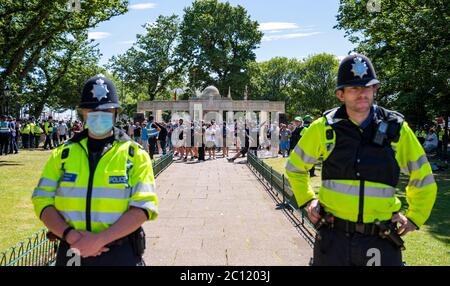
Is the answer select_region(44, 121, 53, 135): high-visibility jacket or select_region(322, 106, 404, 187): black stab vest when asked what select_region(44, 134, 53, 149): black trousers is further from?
select_region(322, 106, 404, 187): black stab vest

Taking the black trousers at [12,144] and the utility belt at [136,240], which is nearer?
the utility belt at [136,240]

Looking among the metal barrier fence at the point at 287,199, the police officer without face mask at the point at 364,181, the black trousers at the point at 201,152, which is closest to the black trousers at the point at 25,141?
the black trousers at the point at 201,152

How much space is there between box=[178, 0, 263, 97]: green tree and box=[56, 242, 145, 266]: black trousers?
55.3 metres

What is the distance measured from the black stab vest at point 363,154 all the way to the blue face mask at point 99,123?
161 centimetres

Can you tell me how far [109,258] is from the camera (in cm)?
307

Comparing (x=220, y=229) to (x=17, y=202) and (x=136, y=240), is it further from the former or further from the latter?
(x=136, y=240)

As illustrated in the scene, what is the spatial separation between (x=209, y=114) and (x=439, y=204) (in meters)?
30.3

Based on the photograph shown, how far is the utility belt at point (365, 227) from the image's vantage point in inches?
123

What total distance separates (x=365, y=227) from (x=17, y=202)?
9.61 metres

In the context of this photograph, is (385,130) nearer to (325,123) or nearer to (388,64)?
(325,123)

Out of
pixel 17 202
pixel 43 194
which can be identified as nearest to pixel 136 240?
pixel 43 194

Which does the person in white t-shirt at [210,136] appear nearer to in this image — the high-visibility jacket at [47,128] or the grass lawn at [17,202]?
the grass lawn at [17,202]

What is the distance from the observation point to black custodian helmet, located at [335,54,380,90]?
3357mm

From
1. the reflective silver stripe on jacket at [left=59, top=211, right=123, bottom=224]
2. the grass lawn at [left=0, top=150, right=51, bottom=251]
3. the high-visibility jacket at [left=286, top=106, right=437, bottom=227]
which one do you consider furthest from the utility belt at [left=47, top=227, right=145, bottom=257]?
the grass lawn at [left=0, top=150, right=51, bottom=251]
